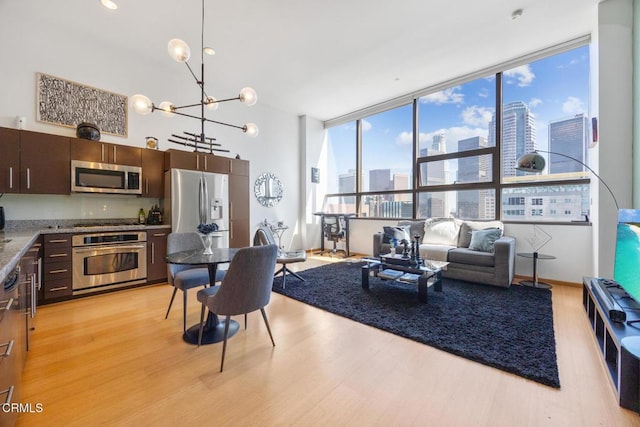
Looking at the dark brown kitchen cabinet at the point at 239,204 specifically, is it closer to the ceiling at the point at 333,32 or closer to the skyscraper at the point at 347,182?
the ceiling at the point at 333,32

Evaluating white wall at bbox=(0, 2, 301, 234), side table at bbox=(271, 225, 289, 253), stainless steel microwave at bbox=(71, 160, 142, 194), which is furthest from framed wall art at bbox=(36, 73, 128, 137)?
side table at bbox=(271, 225, 289, 253)

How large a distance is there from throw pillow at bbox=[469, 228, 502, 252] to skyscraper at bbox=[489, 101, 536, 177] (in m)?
1.15

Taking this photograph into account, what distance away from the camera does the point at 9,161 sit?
291cm

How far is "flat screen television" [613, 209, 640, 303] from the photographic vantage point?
5.47 feet

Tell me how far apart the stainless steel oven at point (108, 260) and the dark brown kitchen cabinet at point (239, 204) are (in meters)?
1.34

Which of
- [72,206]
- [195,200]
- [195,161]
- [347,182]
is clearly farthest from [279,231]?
[72,206]

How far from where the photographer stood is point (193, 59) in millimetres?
3914

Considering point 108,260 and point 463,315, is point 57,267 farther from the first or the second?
point 463,315

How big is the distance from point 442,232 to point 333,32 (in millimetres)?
3377

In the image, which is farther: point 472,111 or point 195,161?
point 472,111

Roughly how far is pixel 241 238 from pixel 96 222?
6.70 feet

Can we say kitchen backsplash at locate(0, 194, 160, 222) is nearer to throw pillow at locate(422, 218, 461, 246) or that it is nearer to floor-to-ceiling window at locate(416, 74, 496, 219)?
throw pillow at locate(422, 218, 461, 246)

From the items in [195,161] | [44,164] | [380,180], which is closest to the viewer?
[44,164]

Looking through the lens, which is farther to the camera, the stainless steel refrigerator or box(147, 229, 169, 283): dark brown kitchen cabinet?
the stainless steel refrigerator
